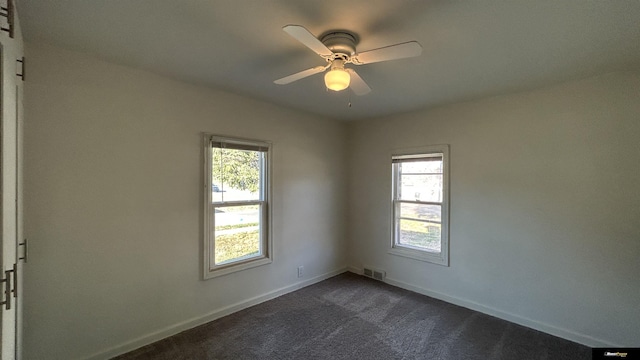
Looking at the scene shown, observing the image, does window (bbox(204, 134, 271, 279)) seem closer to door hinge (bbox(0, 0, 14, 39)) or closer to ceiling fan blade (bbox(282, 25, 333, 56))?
door hinge (bbox(0, 0, 14, 39))

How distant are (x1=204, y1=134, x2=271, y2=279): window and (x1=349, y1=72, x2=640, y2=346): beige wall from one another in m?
2.06

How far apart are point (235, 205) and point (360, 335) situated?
6.13 feet

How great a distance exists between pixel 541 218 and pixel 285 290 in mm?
2993

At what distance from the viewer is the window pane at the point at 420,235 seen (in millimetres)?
3564

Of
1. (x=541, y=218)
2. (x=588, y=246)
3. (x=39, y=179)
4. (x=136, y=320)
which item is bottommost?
(x=136, y=320)

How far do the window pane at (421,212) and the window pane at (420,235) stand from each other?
0.25 feet

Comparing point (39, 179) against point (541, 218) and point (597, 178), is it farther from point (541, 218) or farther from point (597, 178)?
point (597, 178)

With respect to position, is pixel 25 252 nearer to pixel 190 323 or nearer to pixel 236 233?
pixel 190 323

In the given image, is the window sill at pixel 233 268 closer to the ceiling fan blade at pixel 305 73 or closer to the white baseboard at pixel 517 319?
the white baseboard at pixel 517 319

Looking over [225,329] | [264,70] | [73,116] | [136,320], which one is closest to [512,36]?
[264,70]

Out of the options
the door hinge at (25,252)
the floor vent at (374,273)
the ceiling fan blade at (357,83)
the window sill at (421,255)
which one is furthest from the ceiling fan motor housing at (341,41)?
the floor vent at (374,273)

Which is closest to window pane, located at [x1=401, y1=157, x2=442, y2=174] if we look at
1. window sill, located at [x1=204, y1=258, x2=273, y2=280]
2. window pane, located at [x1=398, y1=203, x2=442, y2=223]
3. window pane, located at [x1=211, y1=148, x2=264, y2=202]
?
window pane, located at [x1=398, y1=203, x2=442, y2=223]

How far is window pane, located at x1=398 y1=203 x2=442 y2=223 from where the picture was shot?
356 centimetres

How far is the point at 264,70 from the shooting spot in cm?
242
